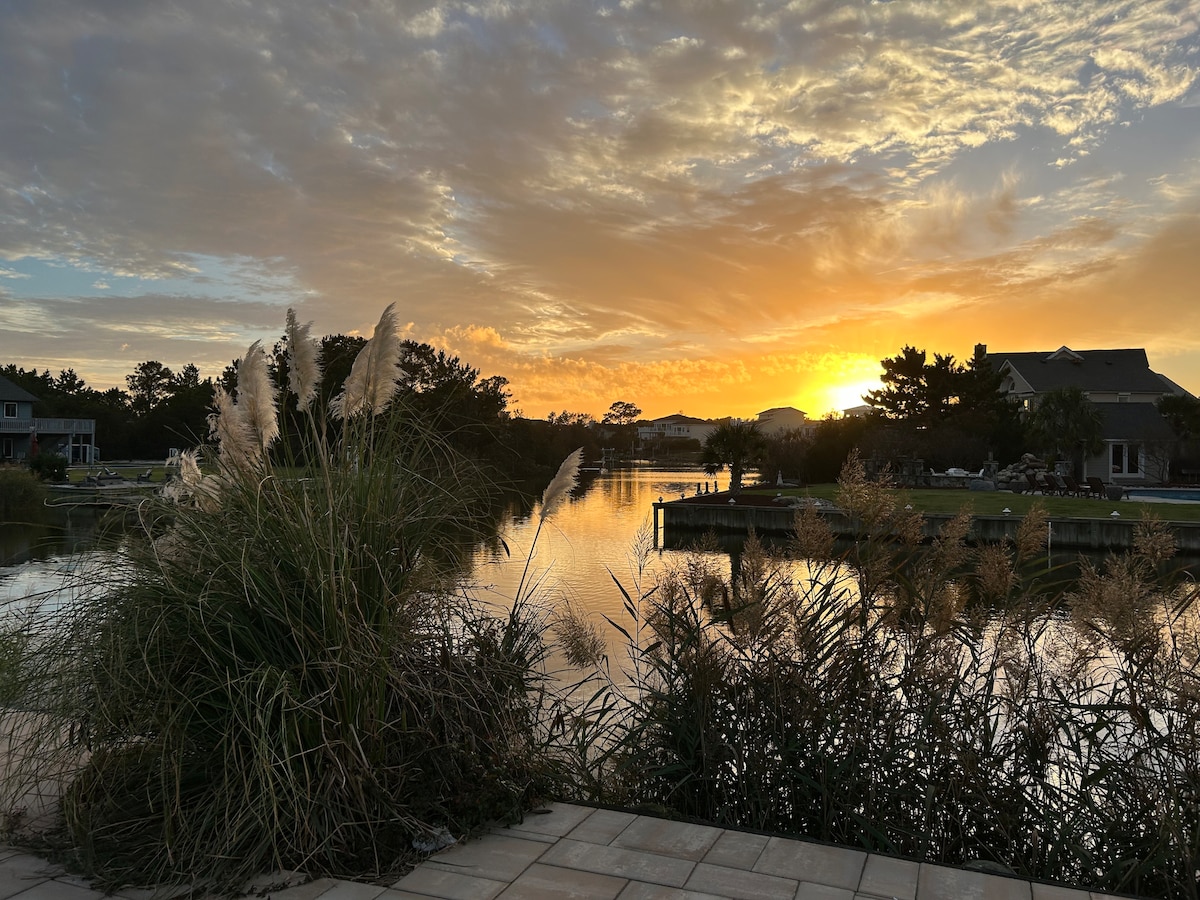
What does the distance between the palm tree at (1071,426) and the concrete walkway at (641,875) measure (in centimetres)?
3504

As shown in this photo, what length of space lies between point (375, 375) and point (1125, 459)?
129ft

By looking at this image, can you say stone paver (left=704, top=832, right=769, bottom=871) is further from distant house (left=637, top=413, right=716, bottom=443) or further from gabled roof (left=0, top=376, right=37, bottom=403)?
distant house (left=637, top=413, right=716, bottom=443)

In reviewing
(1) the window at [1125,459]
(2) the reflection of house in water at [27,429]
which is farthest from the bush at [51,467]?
(1) the window at [1125,459]

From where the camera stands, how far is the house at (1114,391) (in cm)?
3478

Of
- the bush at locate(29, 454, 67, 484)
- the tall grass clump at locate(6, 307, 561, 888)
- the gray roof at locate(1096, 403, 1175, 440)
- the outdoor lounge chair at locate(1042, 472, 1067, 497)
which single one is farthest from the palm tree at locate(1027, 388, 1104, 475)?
the bush at locate(29, 454, 67, 484)

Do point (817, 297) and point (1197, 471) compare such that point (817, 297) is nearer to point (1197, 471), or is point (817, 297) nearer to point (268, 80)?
point (268, 80)

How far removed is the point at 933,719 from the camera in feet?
9.68

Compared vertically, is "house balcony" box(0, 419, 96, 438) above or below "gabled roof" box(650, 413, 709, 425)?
below

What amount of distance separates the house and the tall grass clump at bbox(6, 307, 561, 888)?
123 ft

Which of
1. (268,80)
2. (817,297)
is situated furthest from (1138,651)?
(817,297)

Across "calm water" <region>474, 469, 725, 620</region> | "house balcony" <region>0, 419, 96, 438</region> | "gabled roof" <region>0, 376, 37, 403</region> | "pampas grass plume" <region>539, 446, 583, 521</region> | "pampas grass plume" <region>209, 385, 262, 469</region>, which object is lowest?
"calm water" <region>474, 469, 725, 620</region>

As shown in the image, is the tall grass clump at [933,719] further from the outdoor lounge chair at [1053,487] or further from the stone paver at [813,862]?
the outdoor lounge chair at [1053,487]

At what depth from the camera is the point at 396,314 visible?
10.9 ft

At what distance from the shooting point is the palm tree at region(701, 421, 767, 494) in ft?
96.8
